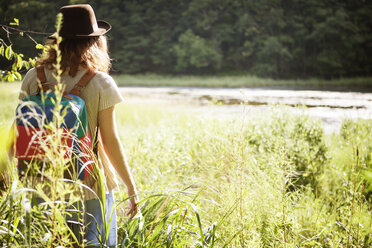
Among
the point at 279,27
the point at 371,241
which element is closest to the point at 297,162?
the point at 371,241

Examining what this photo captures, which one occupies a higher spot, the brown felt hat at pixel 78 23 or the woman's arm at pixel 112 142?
the brown felt hat at pixel 78 23

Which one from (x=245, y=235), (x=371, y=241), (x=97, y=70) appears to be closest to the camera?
(x=97, y=70)

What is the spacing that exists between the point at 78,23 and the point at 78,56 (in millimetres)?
161

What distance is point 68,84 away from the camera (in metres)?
1.59

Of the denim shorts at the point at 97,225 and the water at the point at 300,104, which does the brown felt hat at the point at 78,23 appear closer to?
the denim shorts at the point at 97,225

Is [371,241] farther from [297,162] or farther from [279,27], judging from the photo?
[279,27]

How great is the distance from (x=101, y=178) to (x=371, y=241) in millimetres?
2255

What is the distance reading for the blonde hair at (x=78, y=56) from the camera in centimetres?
160

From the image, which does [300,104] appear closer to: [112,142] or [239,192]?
[239,192]

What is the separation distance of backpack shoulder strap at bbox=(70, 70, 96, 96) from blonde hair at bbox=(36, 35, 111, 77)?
4 centimetres

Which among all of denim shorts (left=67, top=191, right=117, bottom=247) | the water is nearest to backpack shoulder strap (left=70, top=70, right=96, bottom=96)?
Answer: denim shorts (left=67, top=191, right=117, bottom=247)

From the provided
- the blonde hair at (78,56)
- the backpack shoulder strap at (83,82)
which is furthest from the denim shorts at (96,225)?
the blonde hair at (78,56)

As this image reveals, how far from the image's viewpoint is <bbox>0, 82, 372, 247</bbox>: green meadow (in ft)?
5.63

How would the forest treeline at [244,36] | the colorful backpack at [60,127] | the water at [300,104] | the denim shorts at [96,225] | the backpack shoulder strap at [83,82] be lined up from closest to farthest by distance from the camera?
1. the colorful backpack at [60,127]
2. the backpack shoulder strap at [83,82]
3. the denim shorts at [96,225]
4. the water at [300,104]
5. the forest treeline at [244,36]
